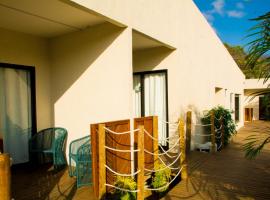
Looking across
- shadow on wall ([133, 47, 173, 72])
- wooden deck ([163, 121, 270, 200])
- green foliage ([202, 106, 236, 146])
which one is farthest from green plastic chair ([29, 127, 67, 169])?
green foliage ([202, 106, 236, 146])

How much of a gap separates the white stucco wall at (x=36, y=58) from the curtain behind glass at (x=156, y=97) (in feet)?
8.63

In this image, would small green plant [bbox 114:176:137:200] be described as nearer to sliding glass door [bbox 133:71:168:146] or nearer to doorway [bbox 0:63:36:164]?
doorway [bbox 0:63:36:164]

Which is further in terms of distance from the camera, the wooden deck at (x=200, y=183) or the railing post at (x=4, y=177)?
the wooden deck at (x=200, y=183)

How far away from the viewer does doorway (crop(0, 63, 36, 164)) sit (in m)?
4.74

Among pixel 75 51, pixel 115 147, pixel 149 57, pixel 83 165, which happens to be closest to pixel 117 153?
pixel 115 147

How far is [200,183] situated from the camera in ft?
13.7

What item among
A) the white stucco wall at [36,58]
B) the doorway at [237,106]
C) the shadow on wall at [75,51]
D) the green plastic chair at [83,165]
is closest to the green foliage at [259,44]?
the shadow on wall at [75,51]

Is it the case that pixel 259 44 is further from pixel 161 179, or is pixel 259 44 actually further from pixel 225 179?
pixel 225 179

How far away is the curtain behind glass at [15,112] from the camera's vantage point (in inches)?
187

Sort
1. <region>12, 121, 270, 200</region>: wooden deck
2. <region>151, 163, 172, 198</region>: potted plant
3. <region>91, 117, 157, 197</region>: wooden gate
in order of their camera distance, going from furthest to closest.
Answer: <region>151, 163, 172, 198</region>: potted plant
<region>12, 121, 270, 200</region>: wooden deck
<region>91, 117, 157, 197</region>: wooden gate

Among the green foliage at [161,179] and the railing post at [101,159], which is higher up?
the railing post at [101,159]

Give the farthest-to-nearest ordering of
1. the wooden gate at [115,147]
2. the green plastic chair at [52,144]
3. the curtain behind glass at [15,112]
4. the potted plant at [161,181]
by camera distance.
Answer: the curtain behind glass at [15,112] < the green plastic chair at [52,144] < the potted plant at [161,181] < the wooden gate at [115,147]

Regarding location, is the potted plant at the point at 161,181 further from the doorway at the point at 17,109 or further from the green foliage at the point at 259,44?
the doorway at the point at 17,109

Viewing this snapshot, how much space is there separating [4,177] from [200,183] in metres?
3.43
